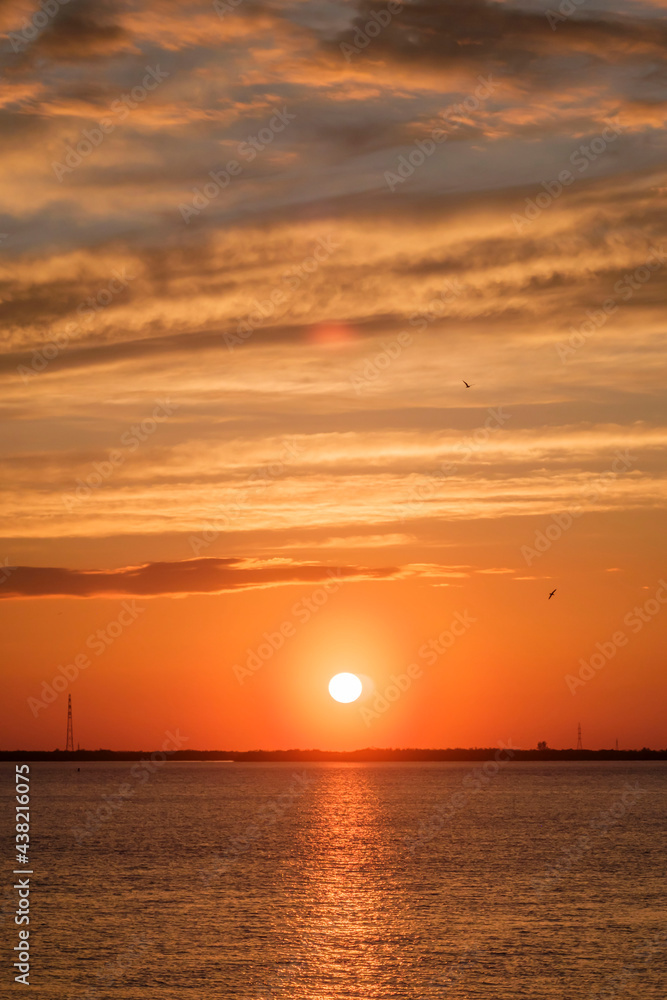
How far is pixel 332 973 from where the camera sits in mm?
50906

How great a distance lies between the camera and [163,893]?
246 ft

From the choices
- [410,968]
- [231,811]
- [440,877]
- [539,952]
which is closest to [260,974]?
[410,968]

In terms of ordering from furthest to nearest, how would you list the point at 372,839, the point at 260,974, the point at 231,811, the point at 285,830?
the point at 231,811, the point at 285,830, the point at 372,839, the point at 260,974

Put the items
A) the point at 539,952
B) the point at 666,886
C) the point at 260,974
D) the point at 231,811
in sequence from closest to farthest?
the point at 260,974 < the point at 539,952 < the point at 666,886 < the point at 231,811

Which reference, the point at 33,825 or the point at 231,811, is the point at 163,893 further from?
the point at 231,811

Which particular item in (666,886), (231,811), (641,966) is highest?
(231,811)

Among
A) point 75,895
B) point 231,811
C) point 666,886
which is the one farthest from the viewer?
point 231,811

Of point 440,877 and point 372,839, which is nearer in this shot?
point 440,877

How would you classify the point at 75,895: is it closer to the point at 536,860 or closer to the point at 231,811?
the point at 536,860

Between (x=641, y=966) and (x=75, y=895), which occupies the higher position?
(x=75, y=895)

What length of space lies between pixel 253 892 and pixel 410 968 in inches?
1050

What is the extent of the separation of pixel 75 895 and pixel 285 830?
207ft

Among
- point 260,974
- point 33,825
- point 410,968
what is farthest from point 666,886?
point 33,825

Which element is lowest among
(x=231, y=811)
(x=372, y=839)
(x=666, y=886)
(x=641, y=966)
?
(x=641, y=966)
